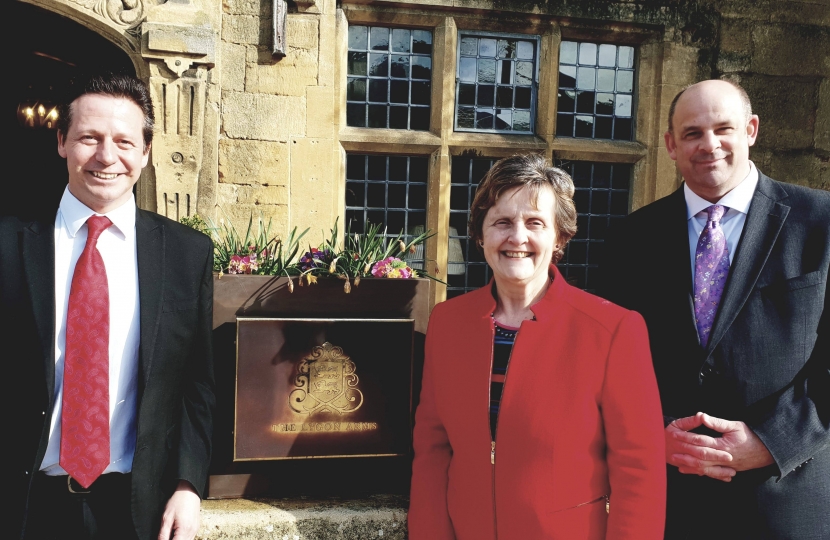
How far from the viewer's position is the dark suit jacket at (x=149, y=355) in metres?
1.69

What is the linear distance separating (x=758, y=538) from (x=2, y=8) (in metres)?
5.94

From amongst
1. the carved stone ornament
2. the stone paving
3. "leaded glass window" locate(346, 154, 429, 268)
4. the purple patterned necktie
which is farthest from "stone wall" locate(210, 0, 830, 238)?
the purple patterned necktie

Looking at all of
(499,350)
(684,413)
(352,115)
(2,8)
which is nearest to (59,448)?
(499,350)

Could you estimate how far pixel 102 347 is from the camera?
1.76 m

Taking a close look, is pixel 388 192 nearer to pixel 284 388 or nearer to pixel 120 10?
pixel 120 10

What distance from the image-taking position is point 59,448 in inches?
68.4

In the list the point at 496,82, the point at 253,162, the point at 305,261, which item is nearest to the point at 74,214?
the point at 305,261

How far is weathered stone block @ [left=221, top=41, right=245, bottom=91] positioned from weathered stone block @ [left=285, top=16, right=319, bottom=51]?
0.33 meters

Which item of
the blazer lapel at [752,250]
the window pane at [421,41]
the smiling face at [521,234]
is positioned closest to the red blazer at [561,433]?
the smiling face at [521,234]

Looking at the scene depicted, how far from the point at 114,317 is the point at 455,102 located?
3.20m

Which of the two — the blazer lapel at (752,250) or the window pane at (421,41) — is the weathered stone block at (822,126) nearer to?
the window pane at (421,41)

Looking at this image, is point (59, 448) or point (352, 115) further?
point (352, 115)

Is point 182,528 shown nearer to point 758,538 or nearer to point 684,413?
point 684,413

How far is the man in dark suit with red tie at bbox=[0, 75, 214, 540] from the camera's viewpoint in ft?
5.57
